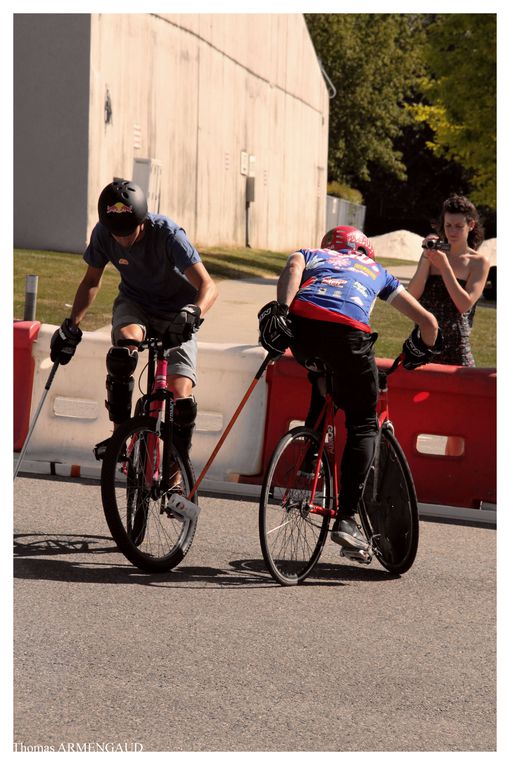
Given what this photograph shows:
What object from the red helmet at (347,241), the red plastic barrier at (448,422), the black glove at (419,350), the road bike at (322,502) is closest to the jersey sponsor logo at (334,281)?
the red helmet at (347,241)

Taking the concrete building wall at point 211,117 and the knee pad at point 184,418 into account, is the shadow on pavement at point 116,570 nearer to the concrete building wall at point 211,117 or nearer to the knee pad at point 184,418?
the knee pad at point 184,418

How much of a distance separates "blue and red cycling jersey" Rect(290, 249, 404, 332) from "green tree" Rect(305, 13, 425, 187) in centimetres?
5489

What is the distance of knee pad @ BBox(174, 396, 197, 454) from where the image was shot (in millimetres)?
6498

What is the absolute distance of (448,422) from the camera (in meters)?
8.41

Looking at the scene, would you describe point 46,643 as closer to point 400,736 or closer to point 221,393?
point 400,736

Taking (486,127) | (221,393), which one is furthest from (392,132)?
(221,393)

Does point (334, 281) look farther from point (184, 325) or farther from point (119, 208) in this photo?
point (119, 208)

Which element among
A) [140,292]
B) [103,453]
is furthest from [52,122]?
Answer: [103,453]

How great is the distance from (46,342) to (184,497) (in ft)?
9.42

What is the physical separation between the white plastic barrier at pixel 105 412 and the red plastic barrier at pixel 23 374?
5cm

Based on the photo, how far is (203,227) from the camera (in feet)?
96.7

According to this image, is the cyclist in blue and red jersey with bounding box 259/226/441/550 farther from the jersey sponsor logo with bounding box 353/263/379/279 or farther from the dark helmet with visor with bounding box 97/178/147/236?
the dark helmet with visor with bounding box 97/178/147/236

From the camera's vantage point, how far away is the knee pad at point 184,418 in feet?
21.3

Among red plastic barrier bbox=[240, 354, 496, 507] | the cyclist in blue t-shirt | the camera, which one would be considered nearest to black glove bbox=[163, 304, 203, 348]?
the cyclist in blue t-shirt
